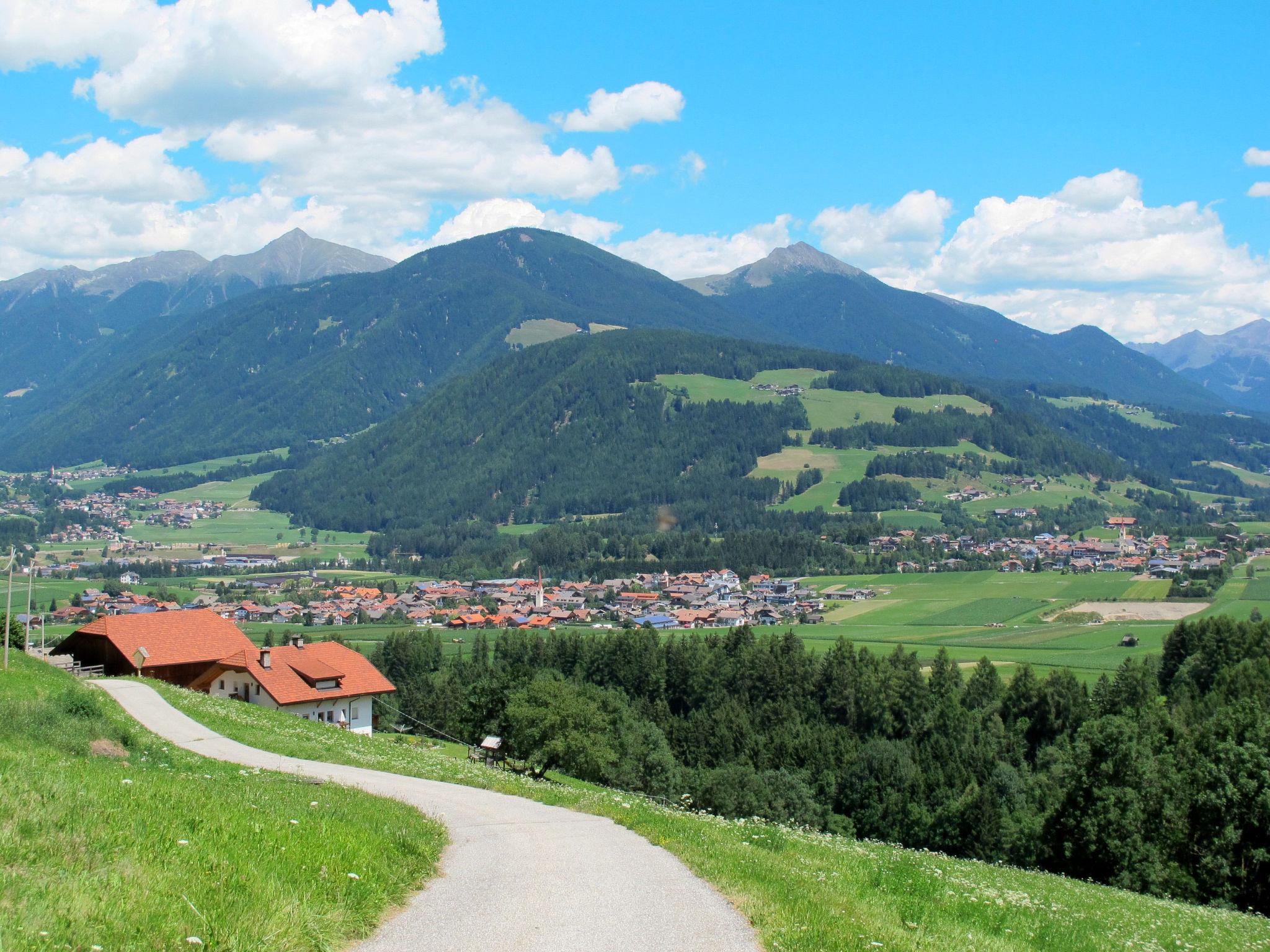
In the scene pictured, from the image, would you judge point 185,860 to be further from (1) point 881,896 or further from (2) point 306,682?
(2) point 306,682

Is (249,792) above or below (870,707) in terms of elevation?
above

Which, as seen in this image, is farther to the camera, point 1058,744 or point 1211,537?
point 1211,537

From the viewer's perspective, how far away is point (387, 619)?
411 feet

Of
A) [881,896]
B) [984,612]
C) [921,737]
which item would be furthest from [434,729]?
[984,612]

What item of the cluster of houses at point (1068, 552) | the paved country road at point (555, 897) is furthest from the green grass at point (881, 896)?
the cluster of houses at point (1068, 552)

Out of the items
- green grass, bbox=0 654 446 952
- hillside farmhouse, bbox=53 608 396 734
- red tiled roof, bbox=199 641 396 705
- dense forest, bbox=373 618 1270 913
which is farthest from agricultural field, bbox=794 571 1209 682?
green grass, bbox=0 654 446 952

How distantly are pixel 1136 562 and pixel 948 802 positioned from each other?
114130 mm

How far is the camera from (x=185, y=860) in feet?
30.3

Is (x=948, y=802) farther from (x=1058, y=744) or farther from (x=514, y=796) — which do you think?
(x=514, y=796)

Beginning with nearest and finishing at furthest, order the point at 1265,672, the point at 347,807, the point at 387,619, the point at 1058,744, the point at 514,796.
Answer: the point at 347,807 → the point at 514,796 → the point at 1265,672 → the point at 1058,744 → the point at 387,619

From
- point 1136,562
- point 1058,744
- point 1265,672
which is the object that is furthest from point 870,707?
point 1136,562

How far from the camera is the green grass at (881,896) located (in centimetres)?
992

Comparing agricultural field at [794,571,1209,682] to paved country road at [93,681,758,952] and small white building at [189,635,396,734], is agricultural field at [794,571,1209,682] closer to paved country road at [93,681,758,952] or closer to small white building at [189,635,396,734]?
small white building at [189,635,396,734]

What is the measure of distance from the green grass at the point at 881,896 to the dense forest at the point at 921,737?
11407mm
